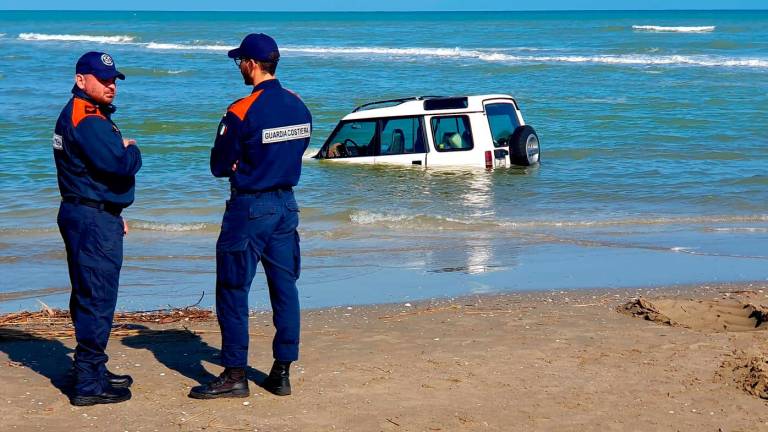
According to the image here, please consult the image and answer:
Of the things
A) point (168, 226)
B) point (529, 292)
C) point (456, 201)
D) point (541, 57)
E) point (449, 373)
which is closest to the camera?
point (449, 373)

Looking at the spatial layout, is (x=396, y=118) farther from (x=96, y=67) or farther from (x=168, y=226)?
(x=96, y=67)

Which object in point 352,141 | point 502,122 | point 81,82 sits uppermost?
point 81,82

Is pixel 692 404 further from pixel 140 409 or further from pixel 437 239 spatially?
pixel 437 239

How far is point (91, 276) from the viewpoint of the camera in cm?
540

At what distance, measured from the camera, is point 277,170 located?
545 centimetres

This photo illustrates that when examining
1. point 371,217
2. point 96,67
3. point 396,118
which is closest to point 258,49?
point 96,67

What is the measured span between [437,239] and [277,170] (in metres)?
6.55

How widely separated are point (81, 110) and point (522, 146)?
11301mm

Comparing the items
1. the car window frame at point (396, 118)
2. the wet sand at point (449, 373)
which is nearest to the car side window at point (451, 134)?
the car window frame at point (396, 118)

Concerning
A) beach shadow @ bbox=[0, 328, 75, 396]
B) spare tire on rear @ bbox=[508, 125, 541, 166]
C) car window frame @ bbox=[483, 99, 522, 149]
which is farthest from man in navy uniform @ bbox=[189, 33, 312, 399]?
spare tire on rear @ bbox=[508, 125, 541, 166]

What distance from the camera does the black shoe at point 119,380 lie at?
5.79 meters

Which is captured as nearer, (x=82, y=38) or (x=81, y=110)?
(x=81, y=110)

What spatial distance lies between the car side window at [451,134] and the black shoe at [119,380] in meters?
10.5

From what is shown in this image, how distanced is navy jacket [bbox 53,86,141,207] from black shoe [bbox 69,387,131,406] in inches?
37.9
